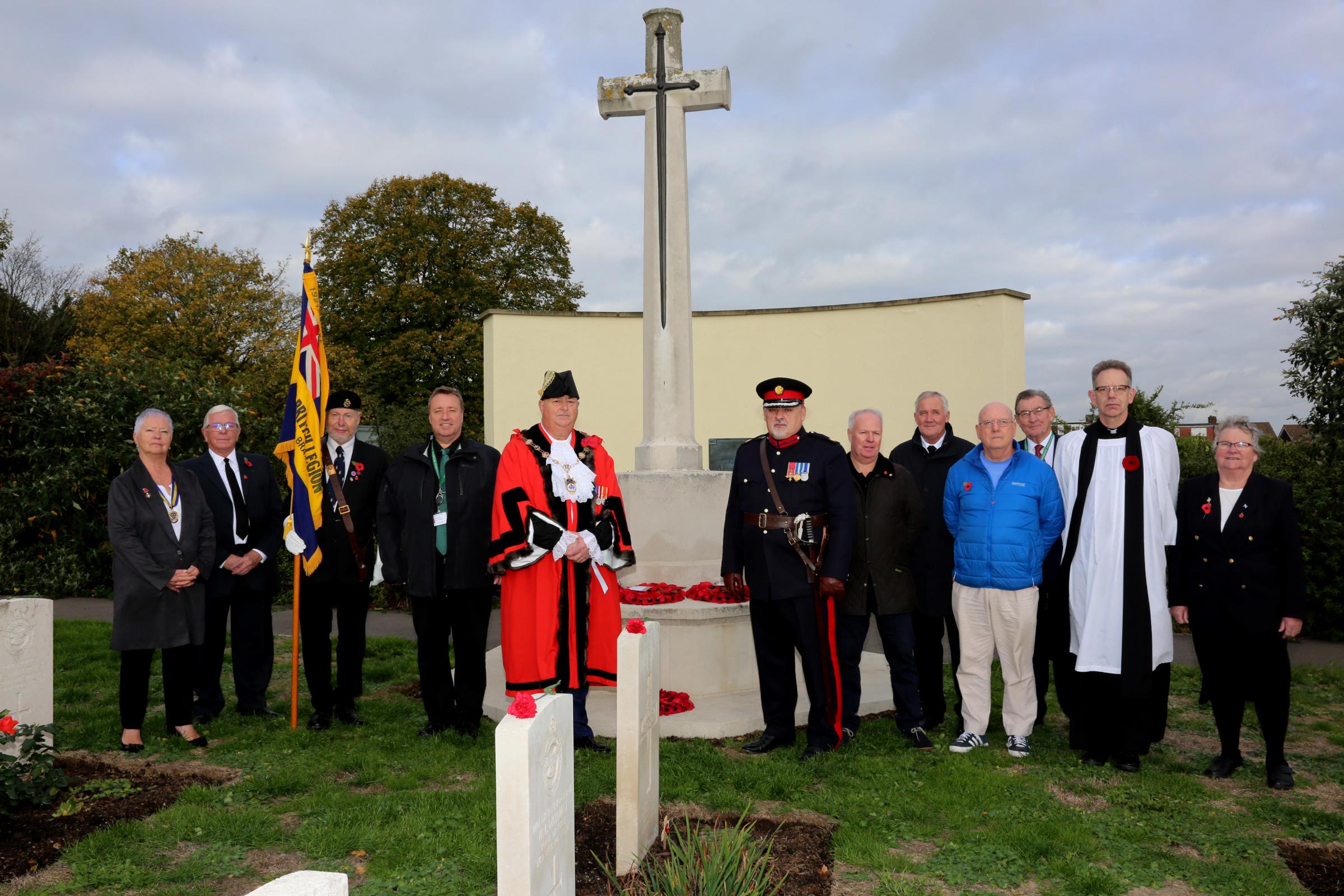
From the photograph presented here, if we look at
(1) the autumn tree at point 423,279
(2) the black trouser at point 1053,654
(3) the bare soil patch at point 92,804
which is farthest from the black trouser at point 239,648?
(1) the autumn tree at point 423,279

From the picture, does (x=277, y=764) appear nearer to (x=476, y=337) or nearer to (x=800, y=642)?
(x=800, y=642)

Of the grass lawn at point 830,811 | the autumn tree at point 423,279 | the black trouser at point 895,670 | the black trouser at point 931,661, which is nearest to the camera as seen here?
the grass lawn at point 830,811

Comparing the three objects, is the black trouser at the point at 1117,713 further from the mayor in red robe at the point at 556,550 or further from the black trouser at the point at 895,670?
the mayor in red robe at the point at 556,550

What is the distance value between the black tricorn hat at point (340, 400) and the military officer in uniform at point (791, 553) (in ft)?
8.39

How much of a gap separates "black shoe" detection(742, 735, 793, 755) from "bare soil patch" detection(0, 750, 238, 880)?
2.73m

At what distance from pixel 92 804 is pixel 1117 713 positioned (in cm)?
517

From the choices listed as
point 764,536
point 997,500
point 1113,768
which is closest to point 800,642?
point 764,536

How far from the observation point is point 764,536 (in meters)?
5.13

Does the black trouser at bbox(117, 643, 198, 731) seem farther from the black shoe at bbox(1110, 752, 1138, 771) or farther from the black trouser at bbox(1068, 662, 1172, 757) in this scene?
the black shoe at bbox(1110, 752, 1138, 771)

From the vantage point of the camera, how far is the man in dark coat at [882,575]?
5.35 meters

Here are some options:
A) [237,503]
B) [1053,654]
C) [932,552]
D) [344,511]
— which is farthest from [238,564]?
[1053,654]

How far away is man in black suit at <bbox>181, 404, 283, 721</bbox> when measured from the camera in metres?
5.87

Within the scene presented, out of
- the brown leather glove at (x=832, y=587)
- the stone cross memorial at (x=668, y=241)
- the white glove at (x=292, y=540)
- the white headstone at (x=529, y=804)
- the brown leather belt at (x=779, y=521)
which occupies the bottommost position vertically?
the white headstone at (x=529, y=804)

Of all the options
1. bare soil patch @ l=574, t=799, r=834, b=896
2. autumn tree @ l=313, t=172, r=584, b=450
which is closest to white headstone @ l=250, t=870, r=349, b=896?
bare soil patch @ l=574, t=799, r=834, b=896
